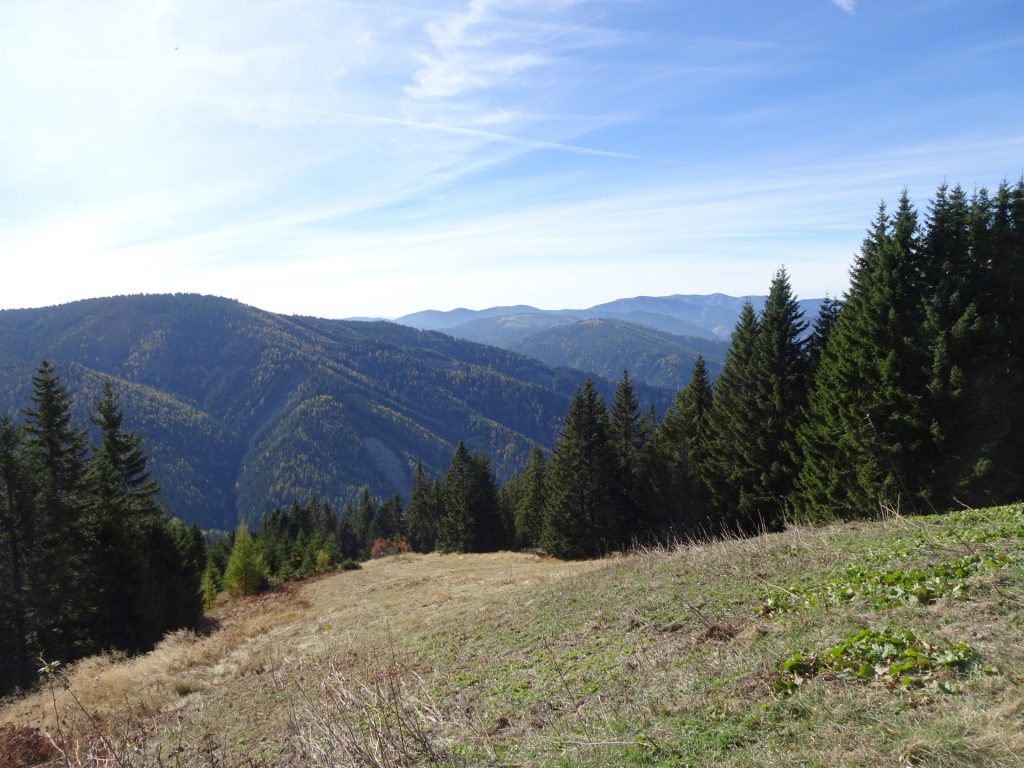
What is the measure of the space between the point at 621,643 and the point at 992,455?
1586 cm

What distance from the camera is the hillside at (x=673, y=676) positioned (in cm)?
421

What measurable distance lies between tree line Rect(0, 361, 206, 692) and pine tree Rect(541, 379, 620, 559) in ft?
65.7

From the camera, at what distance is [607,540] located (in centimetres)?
3312

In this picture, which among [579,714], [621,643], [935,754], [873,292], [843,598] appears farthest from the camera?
[873,292]

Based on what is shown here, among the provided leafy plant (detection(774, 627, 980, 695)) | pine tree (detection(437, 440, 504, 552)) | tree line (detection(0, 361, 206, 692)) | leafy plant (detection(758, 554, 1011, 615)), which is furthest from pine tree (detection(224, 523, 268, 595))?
leafy plant (detection(774, 627, 980, 695))

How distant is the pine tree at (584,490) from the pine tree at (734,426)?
6.55 meters

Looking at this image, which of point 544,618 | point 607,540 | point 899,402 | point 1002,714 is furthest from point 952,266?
point 607,540

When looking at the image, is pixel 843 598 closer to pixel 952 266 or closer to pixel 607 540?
pixel 952 266

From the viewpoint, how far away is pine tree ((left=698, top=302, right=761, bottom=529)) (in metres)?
25.1

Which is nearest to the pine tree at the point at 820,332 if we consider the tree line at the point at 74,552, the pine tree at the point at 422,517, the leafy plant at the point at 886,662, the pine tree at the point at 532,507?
the leafy plant at the point at 886,662

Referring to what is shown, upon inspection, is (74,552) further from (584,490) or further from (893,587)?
(893,587)

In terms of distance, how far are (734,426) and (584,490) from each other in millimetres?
11129

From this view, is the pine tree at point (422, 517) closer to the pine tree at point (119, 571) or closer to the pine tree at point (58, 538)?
the pine tree at point (119, 571)

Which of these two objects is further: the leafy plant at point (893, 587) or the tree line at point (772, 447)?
the tree line at point (772, 447)
